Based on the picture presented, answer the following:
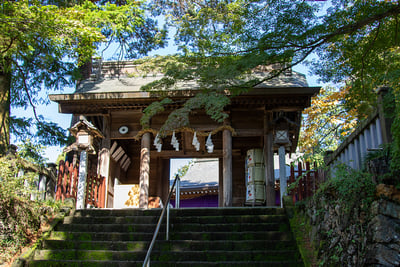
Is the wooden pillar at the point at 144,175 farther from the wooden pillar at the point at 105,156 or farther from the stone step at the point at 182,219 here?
the stone step at the point at 182,219

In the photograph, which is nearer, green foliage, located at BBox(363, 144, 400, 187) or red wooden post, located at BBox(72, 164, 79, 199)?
green foliage, located at BBox(363, 144, 400, 187)

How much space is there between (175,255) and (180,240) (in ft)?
1.57

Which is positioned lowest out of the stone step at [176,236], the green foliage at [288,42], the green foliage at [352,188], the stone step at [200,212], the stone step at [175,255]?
the stone step at [175,255]

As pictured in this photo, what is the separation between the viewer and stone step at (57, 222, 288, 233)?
24.4 ft

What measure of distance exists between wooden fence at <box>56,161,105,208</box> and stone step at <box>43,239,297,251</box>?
7.00 ft

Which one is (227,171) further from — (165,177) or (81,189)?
(165,177)

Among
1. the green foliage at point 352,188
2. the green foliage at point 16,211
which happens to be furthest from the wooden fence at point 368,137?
the green foliage at point 16,211

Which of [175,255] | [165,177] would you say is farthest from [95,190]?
[175,255]

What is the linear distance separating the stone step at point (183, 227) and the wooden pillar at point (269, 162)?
2.52 m

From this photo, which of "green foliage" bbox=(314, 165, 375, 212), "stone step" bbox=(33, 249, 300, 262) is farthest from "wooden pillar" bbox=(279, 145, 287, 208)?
"green foliage" bbox=(314, 165, 375, 212)

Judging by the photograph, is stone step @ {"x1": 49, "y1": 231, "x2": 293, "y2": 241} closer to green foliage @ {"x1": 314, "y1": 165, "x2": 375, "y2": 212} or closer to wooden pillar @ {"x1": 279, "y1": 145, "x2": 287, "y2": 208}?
green foliage @ {"x1": 314, "y1": 165, "x2": 375, "y2": 212}

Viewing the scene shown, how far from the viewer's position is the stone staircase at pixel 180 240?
654cm

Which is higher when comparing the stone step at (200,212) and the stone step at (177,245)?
the stone step at (200,212)

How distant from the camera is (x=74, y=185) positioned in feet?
31.6
